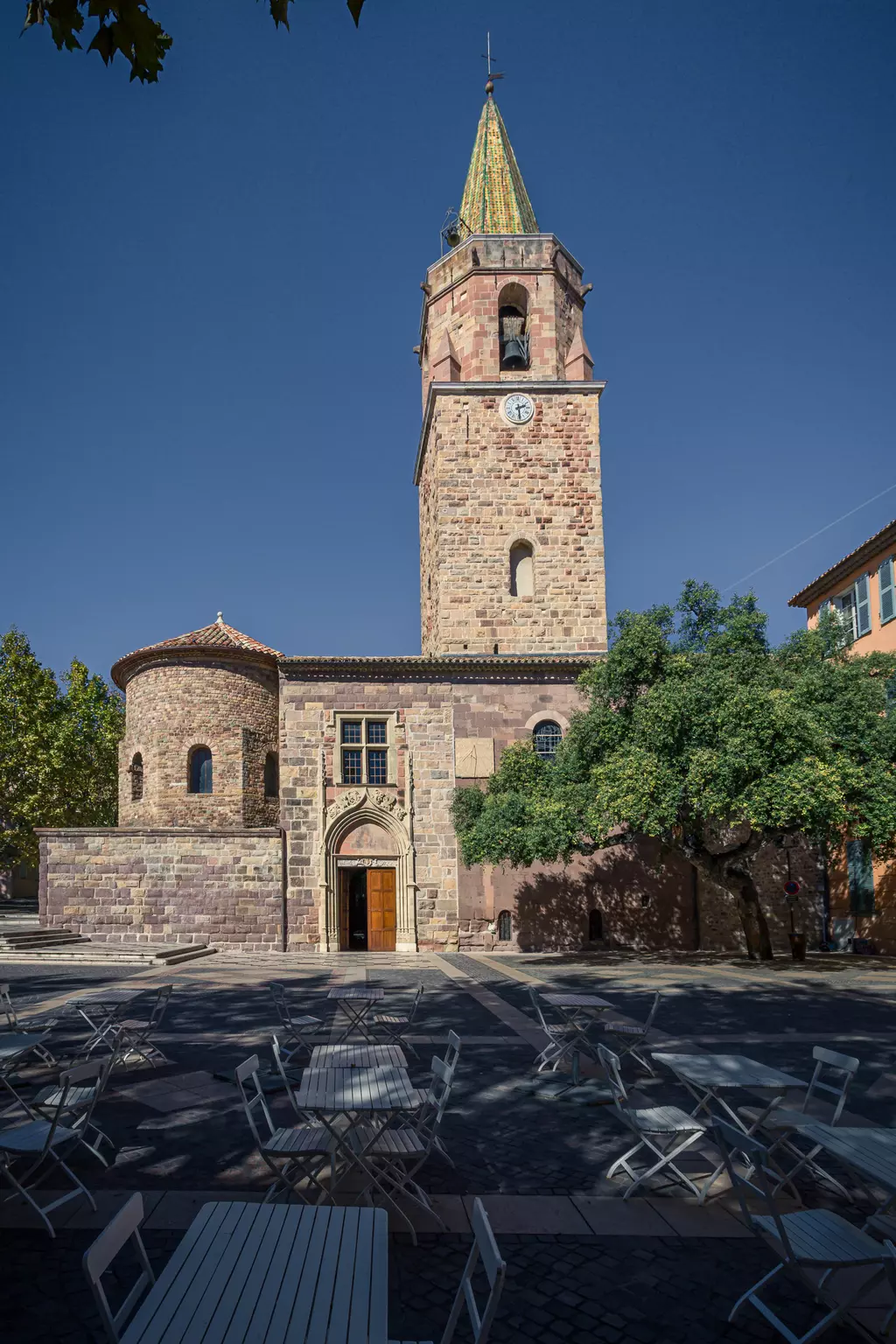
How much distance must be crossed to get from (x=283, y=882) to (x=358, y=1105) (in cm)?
1846

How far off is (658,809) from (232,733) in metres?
14.1

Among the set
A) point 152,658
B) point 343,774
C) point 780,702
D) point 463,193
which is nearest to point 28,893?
point 152,658

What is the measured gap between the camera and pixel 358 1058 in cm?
658

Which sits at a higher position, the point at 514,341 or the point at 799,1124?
the point at 514,341

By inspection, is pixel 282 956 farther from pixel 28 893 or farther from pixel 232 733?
pixel 28 893

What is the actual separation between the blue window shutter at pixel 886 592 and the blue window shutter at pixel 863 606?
78 cm

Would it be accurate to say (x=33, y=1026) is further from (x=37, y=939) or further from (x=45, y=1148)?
(x=37, y=939)

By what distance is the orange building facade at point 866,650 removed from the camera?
22312mm

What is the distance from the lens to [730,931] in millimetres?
23734

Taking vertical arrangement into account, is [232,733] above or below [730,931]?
above

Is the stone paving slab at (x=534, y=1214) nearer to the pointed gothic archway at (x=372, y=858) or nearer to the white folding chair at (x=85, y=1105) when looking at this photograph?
the white folding chair at (x=85, y=1105)

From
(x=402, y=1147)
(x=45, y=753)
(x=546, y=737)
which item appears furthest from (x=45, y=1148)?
(x=45, y=753)

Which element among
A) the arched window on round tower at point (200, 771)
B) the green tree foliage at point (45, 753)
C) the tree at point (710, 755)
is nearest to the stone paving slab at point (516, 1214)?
the tree at point (710, 755)

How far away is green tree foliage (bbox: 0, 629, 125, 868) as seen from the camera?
1353 inches
